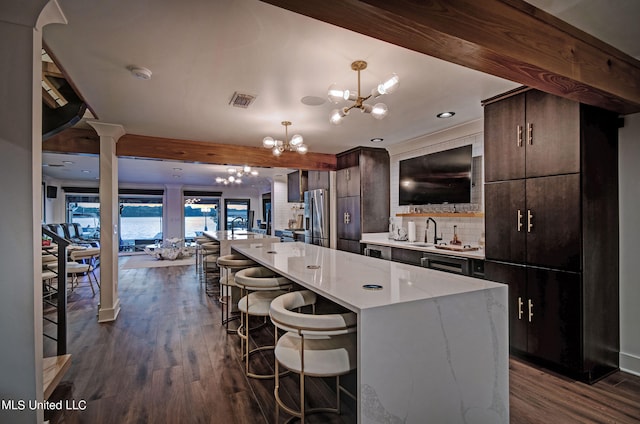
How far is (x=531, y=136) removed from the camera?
2652mm

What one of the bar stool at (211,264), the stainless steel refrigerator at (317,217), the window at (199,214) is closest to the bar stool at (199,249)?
the bar stool at (211,264)

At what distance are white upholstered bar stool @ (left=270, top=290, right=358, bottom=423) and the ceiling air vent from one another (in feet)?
6.23

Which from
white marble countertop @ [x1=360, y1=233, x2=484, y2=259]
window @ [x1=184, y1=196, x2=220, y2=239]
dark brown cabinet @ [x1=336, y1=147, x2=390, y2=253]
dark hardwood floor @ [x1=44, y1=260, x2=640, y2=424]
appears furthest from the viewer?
window @ [x1=184, y1=196, x2=220, y2=239]

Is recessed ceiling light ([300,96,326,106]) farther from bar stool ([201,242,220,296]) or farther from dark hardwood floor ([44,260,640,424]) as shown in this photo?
bar stool ([201,242,220,296])

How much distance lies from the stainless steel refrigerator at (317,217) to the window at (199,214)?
6.39m

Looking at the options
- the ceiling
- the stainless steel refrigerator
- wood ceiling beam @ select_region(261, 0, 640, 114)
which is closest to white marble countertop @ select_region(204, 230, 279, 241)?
the stainless steel refrigerator

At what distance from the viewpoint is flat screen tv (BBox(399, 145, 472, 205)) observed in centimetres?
380

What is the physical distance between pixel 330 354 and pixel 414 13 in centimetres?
168

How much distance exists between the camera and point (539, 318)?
259 cm

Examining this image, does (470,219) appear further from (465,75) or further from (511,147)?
(465,75)

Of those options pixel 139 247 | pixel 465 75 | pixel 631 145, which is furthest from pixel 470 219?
pixel 139 247

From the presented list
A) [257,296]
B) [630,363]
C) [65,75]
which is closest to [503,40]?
[257,296]

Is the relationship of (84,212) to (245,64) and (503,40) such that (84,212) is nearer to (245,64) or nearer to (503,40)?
(245,64)

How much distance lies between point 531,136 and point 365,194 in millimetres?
2667
